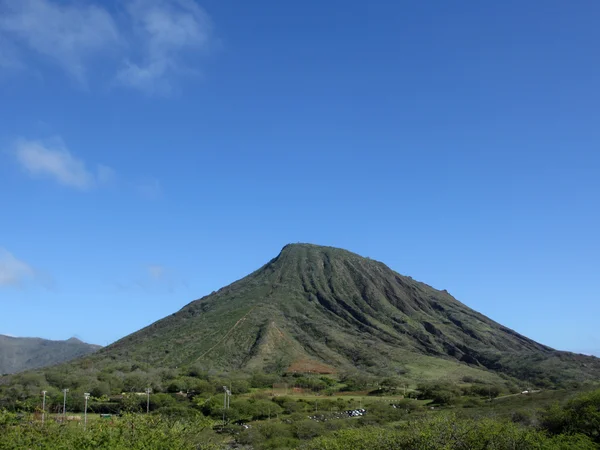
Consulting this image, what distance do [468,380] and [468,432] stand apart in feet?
313

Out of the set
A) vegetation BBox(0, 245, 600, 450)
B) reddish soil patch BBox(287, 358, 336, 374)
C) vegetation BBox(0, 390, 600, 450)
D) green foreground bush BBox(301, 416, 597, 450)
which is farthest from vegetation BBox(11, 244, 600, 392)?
green foreground bush BBox(301, 416, 597, 450)

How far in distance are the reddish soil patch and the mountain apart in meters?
0.25

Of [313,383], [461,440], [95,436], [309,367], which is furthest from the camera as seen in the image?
[309,367]

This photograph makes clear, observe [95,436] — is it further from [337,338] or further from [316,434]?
[337,338]

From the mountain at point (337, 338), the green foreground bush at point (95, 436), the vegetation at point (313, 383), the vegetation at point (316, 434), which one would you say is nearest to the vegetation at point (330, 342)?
the mountain at point (337, 338)

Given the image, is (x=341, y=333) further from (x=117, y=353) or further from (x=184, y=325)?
(x=117, y=353)

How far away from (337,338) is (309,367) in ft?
84.5

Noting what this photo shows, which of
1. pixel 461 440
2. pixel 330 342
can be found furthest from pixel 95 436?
pixel 330 342

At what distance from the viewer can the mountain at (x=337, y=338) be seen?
424 ft

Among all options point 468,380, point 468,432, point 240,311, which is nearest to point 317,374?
point 468,380

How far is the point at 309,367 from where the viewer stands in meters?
121

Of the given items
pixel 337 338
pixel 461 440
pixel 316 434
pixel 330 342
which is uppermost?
pixel 337 338

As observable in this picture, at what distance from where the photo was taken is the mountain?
129125 mm

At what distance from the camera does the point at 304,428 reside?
Result: 5809 centimetres
